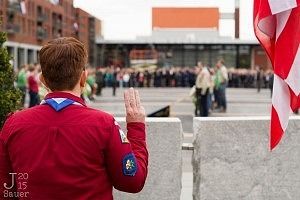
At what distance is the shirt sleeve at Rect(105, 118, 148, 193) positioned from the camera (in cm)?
246

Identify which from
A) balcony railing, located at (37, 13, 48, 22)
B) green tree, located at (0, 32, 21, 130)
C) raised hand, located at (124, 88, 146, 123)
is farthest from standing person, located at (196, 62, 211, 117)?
balcony railing, located at (37, 13, 48, 22)

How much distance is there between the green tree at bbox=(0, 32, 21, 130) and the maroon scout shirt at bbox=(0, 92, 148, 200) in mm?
2099

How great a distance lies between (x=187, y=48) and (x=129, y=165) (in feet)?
191

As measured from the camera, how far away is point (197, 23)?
64.9 meters

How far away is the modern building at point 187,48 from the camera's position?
2330 inches

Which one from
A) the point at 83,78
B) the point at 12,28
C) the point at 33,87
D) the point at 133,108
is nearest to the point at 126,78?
the point at 33,87

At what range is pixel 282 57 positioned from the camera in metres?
3.73

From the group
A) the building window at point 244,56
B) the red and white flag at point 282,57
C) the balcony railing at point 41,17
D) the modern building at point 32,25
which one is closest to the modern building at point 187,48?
the building window at point 244,56

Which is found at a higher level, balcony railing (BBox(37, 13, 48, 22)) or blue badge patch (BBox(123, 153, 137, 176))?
balcony railing (BBox(37, 13, 48, 22))

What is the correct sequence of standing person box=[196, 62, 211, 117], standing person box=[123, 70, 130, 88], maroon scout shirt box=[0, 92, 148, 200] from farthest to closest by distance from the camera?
standing person box=[123, 70, 130, 88] → standing person box=[196, 62, 211, 117] → maroon scout shirt box=[0, 92, 148, 200]

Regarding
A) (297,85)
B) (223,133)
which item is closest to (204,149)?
(223,133)

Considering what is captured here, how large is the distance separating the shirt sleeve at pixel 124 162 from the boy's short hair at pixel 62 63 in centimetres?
27

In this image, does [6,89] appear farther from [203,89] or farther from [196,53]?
[196,53]

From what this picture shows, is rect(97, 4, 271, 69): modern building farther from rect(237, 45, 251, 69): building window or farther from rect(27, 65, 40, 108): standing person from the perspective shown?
rect(27, 65, 40, 108): standing person
